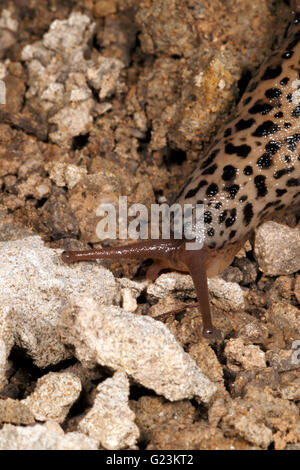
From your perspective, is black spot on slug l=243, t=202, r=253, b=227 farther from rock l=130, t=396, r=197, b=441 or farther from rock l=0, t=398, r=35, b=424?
rock l=0, t=398, r=35, b=424

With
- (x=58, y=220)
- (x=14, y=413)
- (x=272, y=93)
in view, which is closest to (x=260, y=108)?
(x=272, y=93)

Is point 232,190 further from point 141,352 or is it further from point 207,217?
point 141,352

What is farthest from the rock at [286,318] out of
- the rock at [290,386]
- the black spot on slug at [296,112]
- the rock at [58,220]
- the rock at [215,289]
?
the rock at [58,220]

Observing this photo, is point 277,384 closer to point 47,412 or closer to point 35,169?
point 47,412

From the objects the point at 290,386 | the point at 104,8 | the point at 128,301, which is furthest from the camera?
the point at 104,8

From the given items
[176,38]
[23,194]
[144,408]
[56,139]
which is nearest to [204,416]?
[144,408]

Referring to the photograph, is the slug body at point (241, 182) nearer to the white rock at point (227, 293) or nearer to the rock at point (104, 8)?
the white rock at point (227, 293)
